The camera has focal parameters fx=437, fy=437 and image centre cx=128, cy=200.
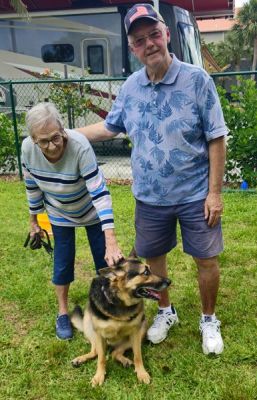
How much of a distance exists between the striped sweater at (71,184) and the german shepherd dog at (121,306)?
0.34 meters

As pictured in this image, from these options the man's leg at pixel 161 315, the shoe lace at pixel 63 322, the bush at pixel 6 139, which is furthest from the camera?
the bush at pixel 6 139

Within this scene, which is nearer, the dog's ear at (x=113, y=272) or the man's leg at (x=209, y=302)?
the dog's ear at (x=113, y=272)

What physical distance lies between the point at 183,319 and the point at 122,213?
9.25 ft

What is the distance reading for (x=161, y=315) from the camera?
11.2 feet

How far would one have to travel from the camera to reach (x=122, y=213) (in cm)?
621

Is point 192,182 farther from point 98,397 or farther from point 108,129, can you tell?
point 98,397

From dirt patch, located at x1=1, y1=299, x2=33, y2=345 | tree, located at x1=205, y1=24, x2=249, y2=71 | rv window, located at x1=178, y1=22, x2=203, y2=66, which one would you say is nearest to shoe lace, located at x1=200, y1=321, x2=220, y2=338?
dirt patch, located at x1=1, y1=299, x2=33, y2=345

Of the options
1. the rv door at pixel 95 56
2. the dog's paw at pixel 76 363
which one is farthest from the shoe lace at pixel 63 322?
the rv door at pixel 95 56

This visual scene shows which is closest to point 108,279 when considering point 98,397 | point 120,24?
point 98,397

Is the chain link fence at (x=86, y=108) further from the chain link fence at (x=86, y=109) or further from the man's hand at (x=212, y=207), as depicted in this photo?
the man's hand at (x=212, y=207)

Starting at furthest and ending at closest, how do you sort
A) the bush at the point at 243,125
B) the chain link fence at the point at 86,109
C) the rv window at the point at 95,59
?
the rv window at the point at 95,59, the chain link fence at the point at 86,109, the bush at the point at 243,125

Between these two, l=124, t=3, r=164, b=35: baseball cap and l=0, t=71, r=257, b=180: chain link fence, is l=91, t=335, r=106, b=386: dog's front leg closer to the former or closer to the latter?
l=124, t=3, r=164, b=35: baseball cap

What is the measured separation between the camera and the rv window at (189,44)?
983 centimetres

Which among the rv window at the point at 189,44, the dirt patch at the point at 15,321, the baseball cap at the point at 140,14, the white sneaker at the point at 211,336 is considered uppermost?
the baseball cap at the point at 140,14
